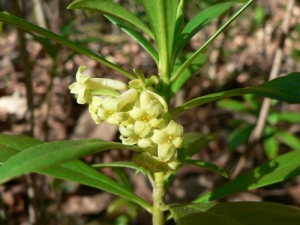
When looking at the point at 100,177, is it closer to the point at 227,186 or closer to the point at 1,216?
the point at 227,186

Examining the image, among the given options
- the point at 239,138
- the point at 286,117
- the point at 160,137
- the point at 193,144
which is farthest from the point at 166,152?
the point at 286,117

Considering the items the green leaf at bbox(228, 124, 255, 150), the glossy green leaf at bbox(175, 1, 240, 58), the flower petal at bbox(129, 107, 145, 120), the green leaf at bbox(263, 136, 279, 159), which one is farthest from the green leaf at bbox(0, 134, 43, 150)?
the green leaf at bbox(263, 136, 279, 159)

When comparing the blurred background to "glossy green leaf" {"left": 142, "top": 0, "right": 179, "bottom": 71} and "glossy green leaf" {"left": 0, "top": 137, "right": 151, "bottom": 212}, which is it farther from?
"glossy green leaf" {"left": 142, "top": 0, "right": 179, "bottom": 71}

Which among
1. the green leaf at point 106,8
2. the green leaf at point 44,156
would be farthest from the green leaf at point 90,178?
A: the green leaf at point 106,8

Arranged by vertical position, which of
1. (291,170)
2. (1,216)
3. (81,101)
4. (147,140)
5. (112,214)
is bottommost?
(112,214)

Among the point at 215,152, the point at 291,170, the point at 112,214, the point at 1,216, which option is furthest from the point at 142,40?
the point at 215,152

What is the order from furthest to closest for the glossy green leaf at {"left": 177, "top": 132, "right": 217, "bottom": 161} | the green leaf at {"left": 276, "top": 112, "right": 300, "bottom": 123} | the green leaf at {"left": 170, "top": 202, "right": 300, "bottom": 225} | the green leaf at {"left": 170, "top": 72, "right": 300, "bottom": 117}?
1. the green leaf at {"left": 276, "top": 112, "right": 300, "bottom": 123}
2. the glossy green leaf at {"left": 177, "top": 132, "right": 217, "bottom": 161}
3. the green leaf at {"left": 170, "top": 72, "right": 300, "bottom": 117}
4. the green leaf at {"left": 170, "top": 202, "right": 300, "bottom": 225}
